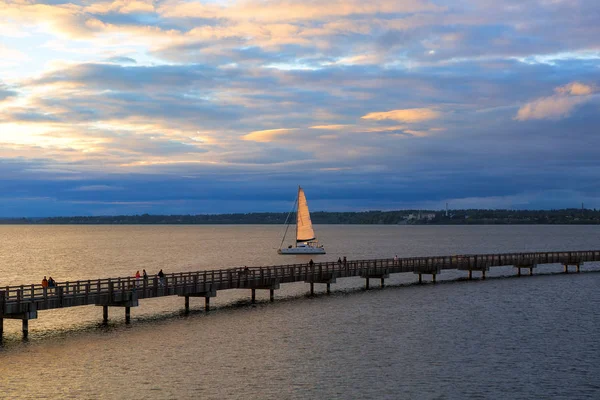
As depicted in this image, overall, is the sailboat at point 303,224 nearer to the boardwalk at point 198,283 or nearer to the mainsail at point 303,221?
the mainsail at point 303,221

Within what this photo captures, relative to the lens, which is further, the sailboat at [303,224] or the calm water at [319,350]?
the sailboat at [303,224]

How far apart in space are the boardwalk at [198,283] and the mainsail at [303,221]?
127 feet

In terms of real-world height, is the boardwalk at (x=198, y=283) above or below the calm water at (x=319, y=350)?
above

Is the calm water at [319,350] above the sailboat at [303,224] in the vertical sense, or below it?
below

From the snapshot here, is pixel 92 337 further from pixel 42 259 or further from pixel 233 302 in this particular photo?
pixel 42 259

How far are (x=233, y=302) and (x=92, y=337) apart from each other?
19141 millimetres

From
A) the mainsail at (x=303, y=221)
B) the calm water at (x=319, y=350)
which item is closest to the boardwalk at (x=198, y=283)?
the calm water at (x=319, y=350)

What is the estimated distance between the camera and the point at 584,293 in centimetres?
6800

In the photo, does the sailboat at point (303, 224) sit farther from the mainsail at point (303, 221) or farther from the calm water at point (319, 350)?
the calm water at point (319, 350)

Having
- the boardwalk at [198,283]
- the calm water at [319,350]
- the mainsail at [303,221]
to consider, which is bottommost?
the calm water at [319,350]

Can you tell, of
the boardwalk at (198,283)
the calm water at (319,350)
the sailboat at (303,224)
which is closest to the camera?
the calm water at (319,350)

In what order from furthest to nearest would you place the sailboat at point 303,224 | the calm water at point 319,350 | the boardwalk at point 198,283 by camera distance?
the sailboat at point 303,224 → the boardwalk at point 198,283 → the calm water at point 319,350

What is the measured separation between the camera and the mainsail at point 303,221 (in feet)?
394

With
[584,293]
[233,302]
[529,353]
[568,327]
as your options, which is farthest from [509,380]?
[584,293]
